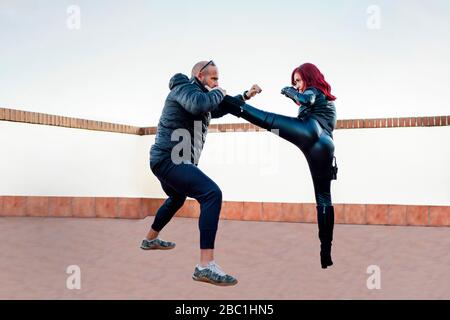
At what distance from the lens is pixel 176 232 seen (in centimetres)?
580

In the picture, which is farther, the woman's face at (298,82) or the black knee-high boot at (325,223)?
the woman's face at (298,82)

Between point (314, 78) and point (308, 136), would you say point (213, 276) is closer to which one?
point (308, 136)

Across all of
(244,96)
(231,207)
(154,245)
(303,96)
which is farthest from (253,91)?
(231,207)

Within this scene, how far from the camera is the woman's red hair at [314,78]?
143 inches

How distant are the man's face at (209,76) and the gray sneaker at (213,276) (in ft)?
4.21

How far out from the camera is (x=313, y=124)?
346 centimetres

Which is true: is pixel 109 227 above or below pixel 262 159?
below

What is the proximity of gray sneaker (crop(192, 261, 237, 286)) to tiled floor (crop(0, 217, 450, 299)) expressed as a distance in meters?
0.05

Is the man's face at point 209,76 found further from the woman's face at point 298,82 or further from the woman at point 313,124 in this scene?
the woman's face at point 298,82

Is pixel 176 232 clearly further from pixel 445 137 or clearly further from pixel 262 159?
pixel 445 137

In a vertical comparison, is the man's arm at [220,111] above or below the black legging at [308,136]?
above

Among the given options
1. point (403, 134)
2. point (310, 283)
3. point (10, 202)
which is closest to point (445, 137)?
point (403, 134)

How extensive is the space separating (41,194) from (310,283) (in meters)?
4.70
